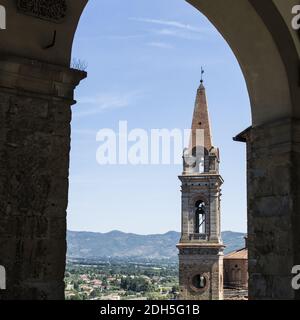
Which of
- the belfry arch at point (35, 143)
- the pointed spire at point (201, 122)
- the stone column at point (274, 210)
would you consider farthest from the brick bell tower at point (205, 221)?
the belfry arch at point (35, 143)

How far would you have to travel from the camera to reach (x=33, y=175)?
3641 millimetres

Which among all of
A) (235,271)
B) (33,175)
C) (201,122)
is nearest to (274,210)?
(33,175)

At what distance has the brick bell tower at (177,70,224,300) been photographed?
39.6m

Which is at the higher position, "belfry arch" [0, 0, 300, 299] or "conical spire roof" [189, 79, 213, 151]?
"conical spire roof" [189, 79, 213, 151]

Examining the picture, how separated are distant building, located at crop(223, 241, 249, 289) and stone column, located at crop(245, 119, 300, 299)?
4452 cm

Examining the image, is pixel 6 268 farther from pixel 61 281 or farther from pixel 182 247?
pixel 182 247

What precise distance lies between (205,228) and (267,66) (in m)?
35.4

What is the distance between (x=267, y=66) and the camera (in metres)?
5.23

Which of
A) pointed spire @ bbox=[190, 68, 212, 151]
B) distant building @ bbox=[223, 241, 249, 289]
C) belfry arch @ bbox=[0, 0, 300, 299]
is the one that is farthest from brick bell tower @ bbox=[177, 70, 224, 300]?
belfry arch @ bbox=[0, 0, 300, 299]

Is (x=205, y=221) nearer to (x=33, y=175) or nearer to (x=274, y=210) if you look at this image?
(x=274, y=210)

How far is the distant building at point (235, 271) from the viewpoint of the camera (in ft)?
161

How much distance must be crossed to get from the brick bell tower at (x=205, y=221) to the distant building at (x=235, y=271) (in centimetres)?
908

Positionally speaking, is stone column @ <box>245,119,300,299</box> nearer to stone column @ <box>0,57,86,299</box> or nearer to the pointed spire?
stone column @ <box>0,57,86,299</box>
